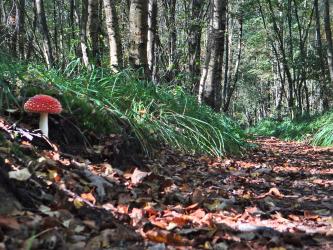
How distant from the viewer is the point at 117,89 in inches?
238

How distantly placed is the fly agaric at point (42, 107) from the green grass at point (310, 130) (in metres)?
7.72

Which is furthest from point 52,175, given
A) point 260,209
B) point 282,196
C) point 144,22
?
point 144,22

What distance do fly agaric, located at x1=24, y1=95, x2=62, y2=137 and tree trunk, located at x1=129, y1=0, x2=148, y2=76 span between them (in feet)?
11.7

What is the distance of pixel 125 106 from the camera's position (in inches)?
230

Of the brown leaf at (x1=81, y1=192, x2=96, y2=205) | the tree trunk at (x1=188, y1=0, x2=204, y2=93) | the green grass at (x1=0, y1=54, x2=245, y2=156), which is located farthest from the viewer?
the tree trunk at (x1=188, y1=0, x2=204, y2=93)

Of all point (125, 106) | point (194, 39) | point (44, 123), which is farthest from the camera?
point (194, 39)

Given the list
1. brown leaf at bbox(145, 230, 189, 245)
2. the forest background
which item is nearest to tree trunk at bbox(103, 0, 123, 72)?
the forest background

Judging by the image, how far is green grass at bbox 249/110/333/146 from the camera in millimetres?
10430

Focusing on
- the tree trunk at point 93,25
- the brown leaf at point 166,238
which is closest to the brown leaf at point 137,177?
the brown leaf at point 166,238

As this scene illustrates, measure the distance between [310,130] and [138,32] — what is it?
8.40 meters

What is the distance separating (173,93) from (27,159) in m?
4.88

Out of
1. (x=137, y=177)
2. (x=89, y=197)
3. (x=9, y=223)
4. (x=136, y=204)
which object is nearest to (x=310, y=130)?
(x=137, y=177)

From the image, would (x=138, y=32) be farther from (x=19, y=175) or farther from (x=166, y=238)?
(x=166, y=238)

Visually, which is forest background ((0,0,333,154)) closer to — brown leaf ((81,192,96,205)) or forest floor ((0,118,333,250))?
forest floor ((0,118,333,250))
